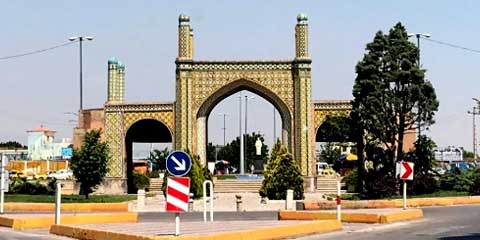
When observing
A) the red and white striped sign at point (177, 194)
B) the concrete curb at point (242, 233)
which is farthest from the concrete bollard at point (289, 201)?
the red and white striped sign at point (177, 194)

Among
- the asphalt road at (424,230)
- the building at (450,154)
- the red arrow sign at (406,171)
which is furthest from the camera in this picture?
the building at (450,154)

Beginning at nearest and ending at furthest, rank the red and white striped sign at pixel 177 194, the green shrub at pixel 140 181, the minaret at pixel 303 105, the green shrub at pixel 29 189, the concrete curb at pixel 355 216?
the red and white striped sign at pixel 177 194, the concrete curb at pixel 355 216, the green shrub at pixel 29 189, the minaret at pixel 303 105, the green shrub at pixel 140 181

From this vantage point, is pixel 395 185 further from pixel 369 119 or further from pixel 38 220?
pixel 38 220

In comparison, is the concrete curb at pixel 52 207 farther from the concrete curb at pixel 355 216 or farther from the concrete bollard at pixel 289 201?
the concrete curb at pixel 355 216

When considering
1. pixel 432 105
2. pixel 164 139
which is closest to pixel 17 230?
pixel 432 105

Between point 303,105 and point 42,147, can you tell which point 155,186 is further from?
point 42,147

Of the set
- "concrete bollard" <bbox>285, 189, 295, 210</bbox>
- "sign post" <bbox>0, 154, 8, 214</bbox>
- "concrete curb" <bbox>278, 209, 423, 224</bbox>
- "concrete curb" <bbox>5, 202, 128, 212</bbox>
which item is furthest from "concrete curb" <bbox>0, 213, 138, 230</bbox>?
"concrete bollard" <bbox>285, 189, 295, 210</bbox>

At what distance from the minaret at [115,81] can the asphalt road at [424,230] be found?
1204 inches

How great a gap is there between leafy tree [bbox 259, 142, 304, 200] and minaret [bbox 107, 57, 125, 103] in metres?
16.9

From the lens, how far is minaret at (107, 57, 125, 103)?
52.8 metres

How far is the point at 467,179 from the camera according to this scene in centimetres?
3800

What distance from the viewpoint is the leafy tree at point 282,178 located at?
3888 cm

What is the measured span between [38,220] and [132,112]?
2940 centimetres

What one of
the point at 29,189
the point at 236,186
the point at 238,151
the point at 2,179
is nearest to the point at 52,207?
the point at 2,179
